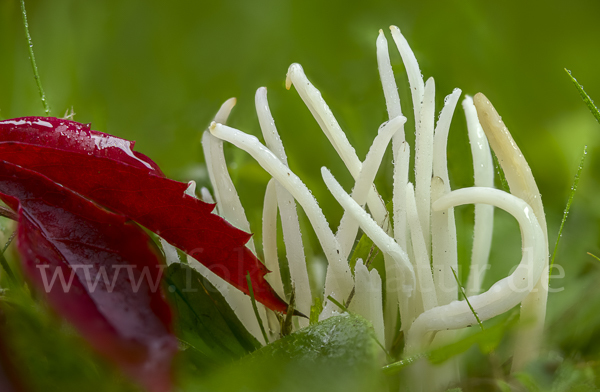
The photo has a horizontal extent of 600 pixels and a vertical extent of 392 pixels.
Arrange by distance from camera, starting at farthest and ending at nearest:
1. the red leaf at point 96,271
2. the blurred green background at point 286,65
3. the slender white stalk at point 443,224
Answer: the blurred green background at point 286,65, the slender white stalk at point 443,224, the red leaf at point 96,271

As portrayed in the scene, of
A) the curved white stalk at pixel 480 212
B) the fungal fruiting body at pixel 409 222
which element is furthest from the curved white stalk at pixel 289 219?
the curved white stalk at pixel 480 212

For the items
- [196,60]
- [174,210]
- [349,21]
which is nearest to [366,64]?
[349,21]

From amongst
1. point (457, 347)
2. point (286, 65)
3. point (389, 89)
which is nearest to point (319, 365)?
point (457, 347)

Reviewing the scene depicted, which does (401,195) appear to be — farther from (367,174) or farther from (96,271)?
(96,271)

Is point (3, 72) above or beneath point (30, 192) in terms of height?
above

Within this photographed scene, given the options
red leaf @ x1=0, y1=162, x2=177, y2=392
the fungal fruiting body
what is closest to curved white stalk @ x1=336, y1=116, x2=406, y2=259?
the fungal fruiting body

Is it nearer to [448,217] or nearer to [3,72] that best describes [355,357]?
[448,217]

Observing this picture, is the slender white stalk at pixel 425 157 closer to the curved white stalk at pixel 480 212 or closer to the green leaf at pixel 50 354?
the curved white stalk at pixel 480 212
